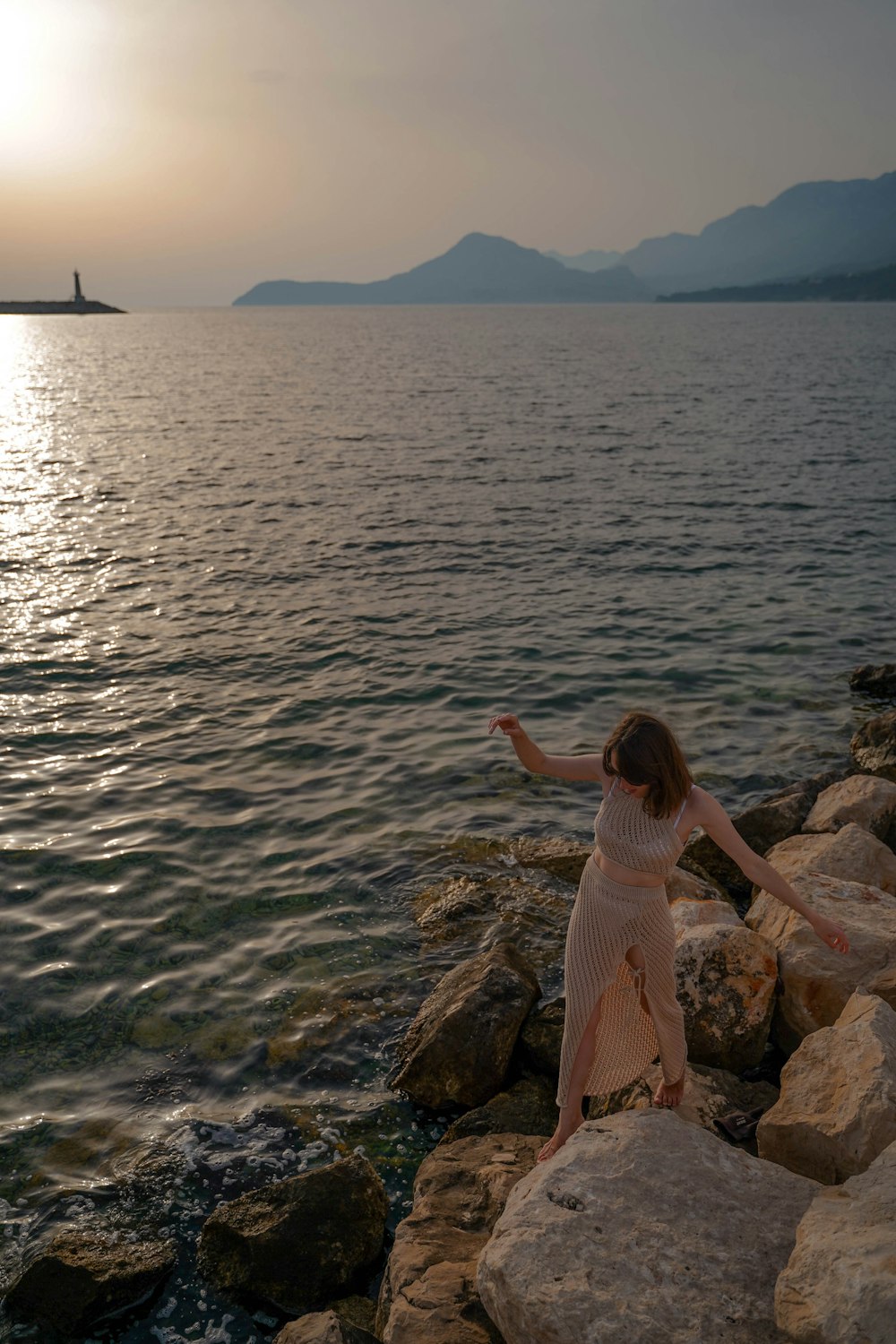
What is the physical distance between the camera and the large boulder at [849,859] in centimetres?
973

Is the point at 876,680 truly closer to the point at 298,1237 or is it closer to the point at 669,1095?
the point at 669,1095

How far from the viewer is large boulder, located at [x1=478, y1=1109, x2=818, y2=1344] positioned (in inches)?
181

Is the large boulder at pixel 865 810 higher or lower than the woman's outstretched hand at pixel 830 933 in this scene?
lower

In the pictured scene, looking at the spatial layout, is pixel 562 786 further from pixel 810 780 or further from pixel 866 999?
pixel 866 999

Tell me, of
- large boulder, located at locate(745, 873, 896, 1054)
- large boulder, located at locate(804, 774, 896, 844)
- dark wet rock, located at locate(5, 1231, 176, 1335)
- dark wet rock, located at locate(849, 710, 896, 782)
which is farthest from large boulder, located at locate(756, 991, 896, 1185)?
dark wet rock, located at locate(849, 710, 896, 782)

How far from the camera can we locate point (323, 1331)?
550cm

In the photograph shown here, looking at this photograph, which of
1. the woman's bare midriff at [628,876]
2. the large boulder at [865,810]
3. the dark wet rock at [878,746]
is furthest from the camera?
the dark wet rock at [878,746]

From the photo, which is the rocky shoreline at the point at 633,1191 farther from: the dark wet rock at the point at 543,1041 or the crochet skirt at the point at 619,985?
the crochet skirt at the point at 619,985

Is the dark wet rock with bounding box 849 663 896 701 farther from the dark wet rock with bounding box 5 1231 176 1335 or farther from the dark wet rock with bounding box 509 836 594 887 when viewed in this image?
the dark wet rock with bounding box 5 1231 176 1335

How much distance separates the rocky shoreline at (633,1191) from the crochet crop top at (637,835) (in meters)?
1.45

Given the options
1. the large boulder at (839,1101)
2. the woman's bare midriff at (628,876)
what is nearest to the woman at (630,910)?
the woman's bare midriff at (628,876)

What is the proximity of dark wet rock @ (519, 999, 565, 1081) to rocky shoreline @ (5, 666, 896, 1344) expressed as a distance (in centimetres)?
2

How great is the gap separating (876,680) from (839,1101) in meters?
12.9

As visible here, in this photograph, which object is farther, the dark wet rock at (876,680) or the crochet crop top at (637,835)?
the dark wet rock at (876,680)
